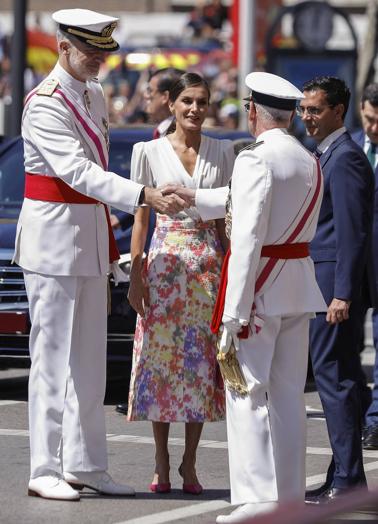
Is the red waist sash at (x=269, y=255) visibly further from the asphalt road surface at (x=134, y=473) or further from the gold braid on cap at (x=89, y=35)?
the gold braid on cap at (x=89, y=35)

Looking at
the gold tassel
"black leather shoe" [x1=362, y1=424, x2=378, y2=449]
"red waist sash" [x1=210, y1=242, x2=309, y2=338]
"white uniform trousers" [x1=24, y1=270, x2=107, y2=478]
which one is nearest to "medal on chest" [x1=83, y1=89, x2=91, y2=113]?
"white uniform trousers" [x1=24, y1=270, x2=107, y2=478]

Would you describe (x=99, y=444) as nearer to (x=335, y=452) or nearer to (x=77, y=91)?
(x=335, y=452)

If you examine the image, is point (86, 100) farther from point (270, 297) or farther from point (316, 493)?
point (316, 493)

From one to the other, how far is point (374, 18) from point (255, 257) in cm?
2432

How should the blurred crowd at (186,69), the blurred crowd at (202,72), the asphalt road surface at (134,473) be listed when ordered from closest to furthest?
the asphalt road surface at (134,473) < the blurred crowd at (202,72) < the blurred crowd at (186,69)

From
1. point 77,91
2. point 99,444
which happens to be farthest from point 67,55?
point 99,444

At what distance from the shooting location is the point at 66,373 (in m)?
7.47

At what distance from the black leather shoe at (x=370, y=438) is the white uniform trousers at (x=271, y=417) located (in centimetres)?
234

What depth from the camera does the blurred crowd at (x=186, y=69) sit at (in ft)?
87.8

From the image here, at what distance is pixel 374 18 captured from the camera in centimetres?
3020

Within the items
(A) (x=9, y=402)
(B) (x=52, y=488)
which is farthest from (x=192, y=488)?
(A) (x=9, y=402)

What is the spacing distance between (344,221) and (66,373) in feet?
4.72

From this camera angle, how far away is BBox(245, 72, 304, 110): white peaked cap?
21.8 ft

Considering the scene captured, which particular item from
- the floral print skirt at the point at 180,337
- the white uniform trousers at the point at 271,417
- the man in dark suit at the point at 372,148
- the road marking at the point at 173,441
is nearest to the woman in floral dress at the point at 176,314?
the floral print skirt at the point at 180,337
